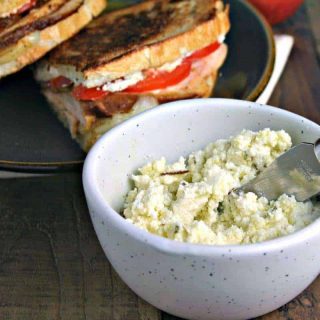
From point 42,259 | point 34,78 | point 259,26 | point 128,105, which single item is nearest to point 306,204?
point 42,259

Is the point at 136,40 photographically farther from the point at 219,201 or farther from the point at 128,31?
the point at 219,201

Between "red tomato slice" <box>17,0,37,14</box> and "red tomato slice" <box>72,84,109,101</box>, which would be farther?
"red tomato slice" <box>17,0,37,14</box>

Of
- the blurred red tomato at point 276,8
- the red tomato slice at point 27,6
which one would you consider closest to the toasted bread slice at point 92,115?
the red tomato slice at point 27,6

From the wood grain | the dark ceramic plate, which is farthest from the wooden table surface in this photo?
the dark ceramic plate

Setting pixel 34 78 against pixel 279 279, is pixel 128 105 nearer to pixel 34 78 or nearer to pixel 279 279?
pixel 34 78

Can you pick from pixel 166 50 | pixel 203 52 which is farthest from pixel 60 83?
pixel 203 52

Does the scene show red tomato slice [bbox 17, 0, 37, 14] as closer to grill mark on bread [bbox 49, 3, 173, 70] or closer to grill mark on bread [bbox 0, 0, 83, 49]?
grill mark on bread [bbox 0, 0, 83, 49]

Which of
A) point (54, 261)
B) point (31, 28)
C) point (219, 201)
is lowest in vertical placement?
point (54, 261)
